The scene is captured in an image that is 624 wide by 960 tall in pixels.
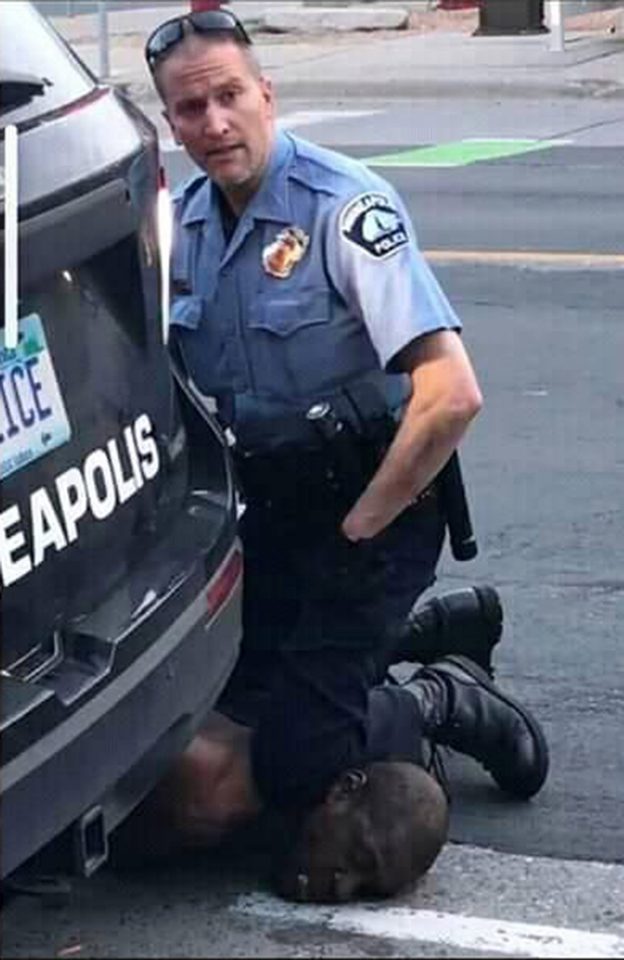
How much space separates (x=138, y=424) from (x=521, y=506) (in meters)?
3.34

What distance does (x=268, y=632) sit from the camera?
4.53 metres

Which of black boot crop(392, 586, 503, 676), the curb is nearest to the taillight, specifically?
black boot crop(392, 586, 503, 676)

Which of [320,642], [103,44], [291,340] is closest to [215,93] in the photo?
[291,340]

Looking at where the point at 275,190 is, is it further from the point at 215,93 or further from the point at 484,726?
the point at 484,726

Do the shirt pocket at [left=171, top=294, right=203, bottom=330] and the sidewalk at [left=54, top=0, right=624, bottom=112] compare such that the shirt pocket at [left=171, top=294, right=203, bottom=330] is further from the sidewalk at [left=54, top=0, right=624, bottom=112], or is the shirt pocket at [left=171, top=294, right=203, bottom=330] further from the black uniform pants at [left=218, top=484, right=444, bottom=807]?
the sidewalk at [left=54, top=0, right=624, bottom=112]

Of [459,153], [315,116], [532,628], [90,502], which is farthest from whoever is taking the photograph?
[315,116]

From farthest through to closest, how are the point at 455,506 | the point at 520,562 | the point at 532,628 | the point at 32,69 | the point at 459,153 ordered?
the point at 459,153 → the point at 520,562 → the point at 532,628 → the point at 455,506 → the point at 32,69

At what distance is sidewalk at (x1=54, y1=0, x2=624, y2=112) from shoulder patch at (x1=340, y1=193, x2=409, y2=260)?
14936 mm

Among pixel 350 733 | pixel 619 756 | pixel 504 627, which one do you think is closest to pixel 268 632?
pixel 350 733

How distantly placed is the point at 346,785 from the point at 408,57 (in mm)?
17608

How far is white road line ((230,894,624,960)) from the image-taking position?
13.4ft

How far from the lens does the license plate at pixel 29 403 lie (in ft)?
11.6

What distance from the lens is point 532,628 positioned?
236 inches

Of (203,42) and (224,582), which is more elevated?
(203,42)
